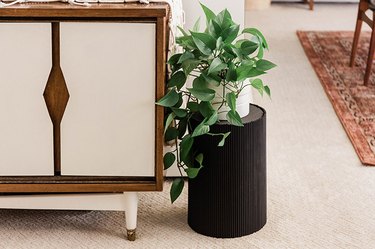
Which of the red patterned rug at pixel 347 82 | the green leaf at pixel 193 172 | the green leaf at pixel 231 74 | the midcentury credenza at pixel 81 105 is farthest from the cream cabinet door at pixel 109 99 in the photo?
the red patterned rug at pixel 347 82

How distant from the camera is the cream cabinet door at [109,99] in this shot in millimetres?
2242

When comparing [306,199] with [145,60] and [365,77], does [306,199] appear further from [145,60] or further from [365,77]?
[365,77]

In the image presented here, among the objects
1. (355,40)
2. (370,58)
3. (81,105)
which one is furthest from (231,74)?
(355,40)

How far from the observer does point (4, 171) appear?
2.36 m

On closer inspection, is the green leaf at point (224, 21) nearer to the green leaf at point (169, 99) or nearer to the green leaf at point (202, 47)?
the green leaf at point (202, 47)

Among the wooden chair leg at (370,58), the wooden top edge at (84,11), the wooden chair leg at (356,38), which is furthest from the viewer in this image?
the wooden chair leg at (356,38)

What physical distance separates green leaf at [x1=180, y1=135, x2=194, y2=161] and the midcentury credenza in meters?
0.07

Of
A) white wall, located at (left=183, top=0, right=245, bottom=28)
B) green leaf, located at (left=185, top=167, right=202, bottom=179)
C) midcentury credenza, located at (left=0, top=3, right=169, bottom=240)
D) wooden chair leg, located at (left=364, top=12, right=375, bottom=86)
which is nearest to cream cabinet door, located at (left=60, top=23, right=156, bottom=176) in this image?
midcentury credenza, located at (left=0, top=3, right=169, bottom=240)

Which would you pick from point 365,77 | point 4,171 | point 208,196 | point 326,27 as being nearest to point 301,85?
point 365,77

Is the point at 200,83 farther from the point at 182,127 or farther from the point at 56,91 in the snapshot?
the point at 56,91

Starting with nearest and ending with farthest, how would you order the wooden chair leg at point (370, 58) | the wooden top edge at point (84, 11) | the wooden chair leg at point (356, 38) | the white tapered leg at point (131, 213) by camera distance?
the wooden top edge at point (84, 11)
the white tapered leg at point (131, 213)
the wooden chair leg at point (370, 58)
the wooden chair leg at point (356, 38)

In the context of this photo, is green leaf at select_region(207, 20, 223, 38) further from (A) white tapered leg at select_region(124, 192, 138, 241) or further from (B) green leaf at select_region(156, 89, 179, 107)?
(A) white tapered leg at select_region(124, 192, 138, 241)

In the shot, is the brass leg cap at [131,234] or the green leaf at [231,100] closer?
the green leaf at [231,100]

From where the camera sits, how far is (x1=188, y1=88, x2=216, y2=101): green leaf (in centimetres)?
229
